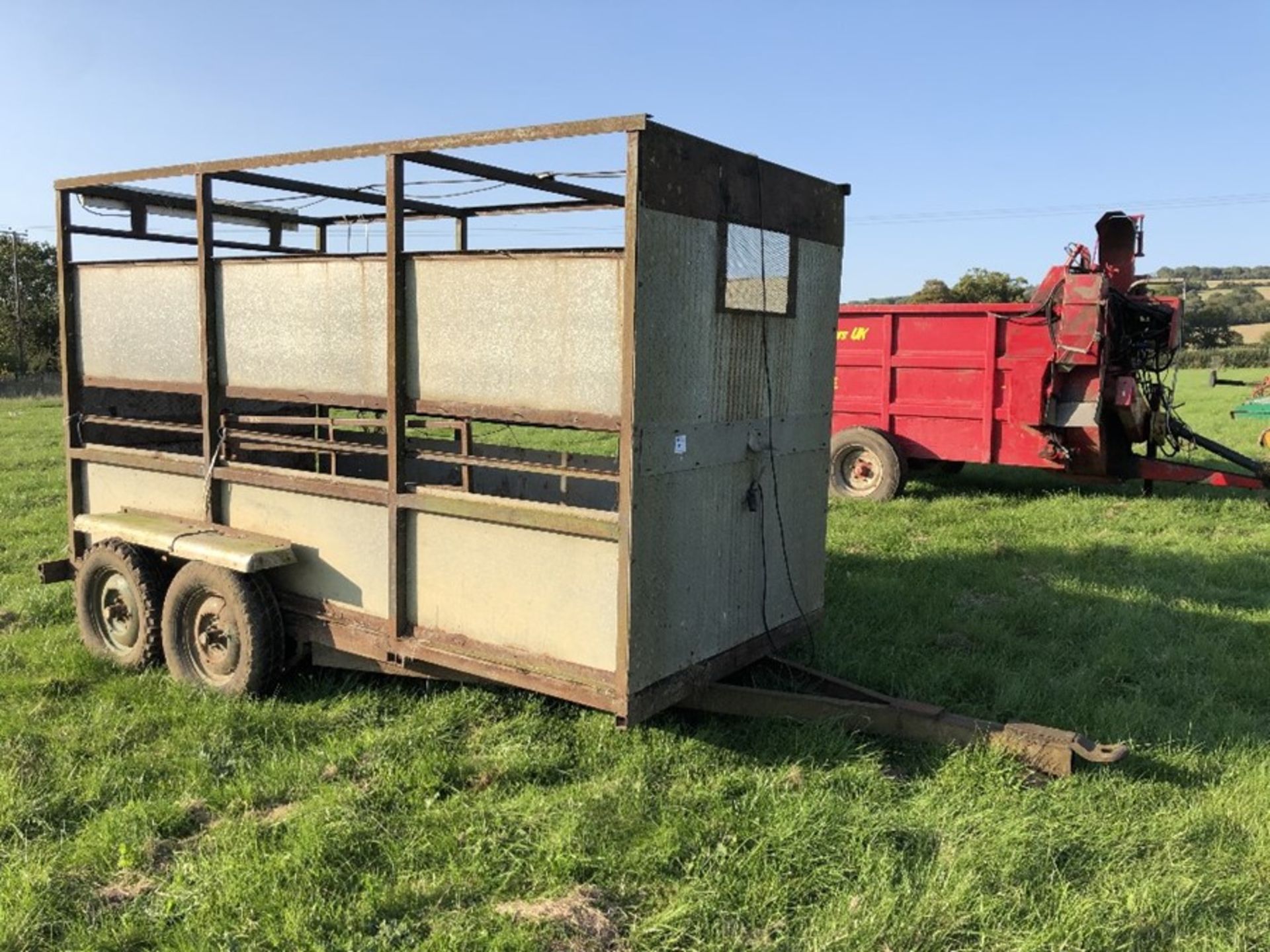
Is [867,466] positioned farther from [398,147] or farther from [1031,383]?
[398,147]

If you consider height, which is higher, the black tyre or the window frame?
the window frame

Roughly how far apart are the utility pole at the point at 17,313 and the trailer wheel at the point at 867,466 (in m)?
39.3

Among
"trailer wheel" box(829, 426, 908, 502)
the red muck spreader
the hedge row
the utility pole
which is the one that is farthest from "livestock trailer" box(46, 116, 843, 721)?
the hedge row

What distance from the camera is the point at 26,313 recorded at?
42.2 meters

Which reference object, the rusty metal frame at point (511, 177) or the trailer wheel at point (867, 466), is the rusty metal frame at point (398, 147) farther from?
the trailer wheel at point (867, 466)

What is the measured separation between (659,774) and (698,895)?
0.91 meters

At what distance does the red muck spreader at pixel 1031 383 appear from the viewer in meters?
9.26

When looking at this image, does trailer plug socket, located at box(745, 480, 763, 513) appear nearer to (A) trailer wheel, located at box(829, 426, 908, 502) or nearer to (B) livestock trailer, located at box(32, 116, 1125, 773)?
(B) livestock trailer, located at box(32, 116, 1125, 773)

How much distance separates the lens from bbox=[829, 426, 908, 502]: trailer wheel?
10656mm

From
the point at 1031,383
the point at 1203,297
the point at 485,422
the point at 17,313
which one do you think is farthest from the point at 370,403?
the point at 1203,297

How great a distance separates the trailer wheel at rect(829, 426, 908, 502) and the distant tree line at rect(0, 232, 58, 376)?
133ft

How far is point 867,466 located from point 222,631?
296 inches

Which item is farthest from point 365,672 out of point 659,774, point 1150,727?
point 1150,727

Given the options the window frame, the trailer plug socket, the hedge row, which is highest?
the hedge row
